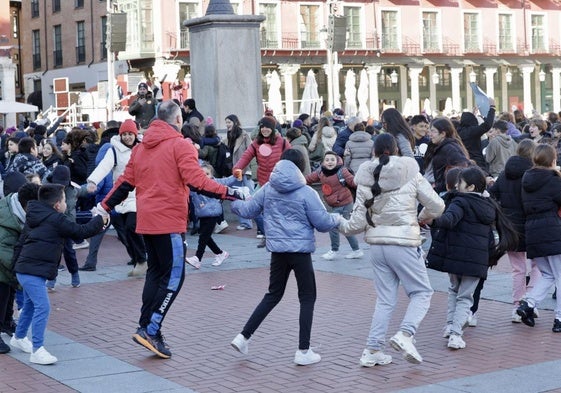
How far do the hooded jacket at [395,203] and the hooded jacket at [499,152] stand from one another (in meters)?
7.91

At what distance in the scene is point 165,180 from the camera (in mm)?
8117

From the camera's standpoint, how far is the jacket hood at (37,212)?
26.5 ft

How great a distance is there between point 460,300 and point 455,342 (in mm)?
372

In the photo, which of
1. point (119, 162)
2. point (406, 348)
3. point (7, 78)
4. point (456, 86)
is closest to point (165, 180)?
point (406, 348)

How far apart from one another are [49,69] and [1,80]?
A: 7.47m

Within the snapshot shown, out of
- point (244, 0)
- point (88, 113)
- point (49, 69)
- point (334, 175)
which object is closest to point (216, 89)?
point (334, 175)

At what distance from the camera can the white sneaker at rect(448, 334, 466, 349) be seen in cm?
813

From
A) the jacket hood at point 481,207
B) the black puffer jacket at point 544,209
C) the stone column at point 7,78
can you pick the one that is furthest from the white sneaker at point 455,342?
the stone column at point 7,78

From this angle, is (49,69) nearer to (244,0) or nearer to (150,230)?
(244,0)

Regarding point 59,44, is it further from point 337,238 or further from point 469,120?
point 469,120

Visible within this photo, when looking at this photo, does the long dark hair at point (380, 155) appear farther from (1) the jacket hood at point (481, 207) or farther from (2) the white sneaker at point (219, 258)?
(2) the white sneaker at point (219, 258)

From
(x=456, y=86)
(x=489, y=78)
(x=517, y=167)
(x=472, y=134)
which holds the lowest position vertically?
(x=517, y=167)

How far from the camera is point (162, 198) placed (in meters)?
8.09

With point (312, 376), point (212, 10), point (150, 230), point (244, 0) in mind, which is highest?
point (244, 0)
